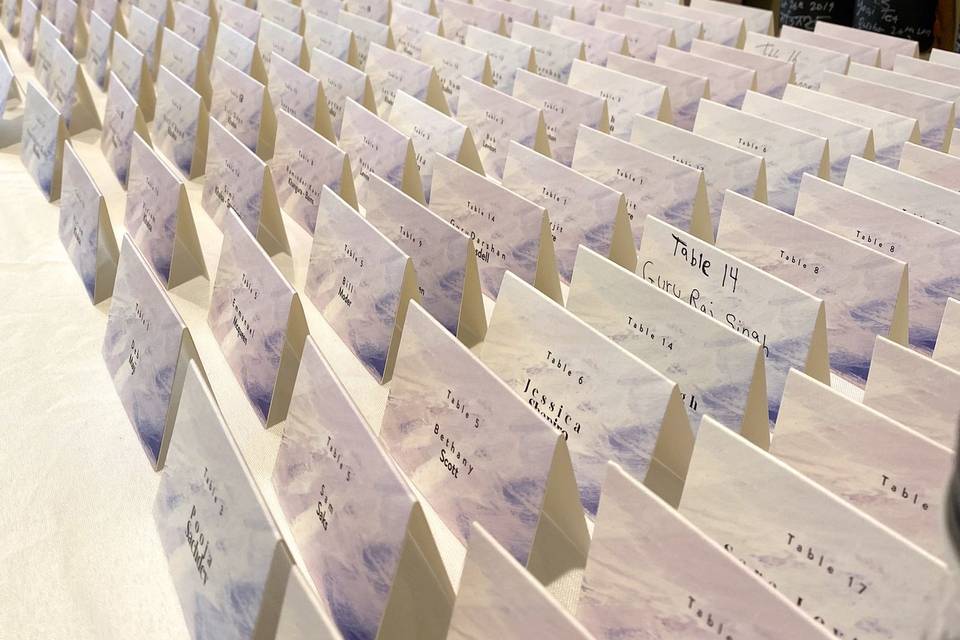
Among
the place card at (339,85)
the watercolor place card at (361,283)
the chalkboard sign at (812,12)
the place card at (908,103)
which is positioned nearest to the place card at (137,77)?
the place card at (339,85)

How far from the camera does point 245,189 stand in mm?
1819

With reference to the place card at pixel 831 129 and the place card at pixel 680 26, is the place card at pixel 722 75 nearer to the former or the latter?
the place card at pixel 831 129

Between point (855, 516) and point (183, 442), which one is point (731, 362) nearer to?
point (855, 516)

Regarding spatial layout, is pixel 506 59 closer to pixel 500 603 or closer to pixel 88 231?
pixel 88 231

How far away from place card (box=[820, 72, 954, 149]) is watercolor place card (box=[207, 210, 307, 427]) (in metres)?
1.57

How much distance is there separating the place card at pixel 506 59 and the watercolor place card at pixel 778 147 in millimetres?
722

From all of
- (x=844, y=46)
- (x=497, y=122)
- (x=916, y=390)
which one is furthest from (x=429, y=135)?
(x=844, y=46)

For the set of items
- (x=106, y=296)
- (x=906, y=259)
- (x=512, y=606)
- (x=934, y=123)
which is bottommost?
(x=106, y=296)

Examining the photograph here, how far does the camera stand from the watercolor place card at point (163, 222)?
1.66 m

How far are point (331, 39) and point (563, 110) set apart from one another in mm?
928

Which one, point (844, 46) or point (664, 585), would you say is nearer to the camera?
point (664, 585)

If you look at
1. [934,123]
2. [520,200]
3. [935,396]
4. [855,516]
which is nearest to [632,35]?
[934,123]

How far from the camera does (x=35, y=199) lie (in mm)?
2154

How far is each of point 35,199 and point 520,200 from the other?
4.10ft
